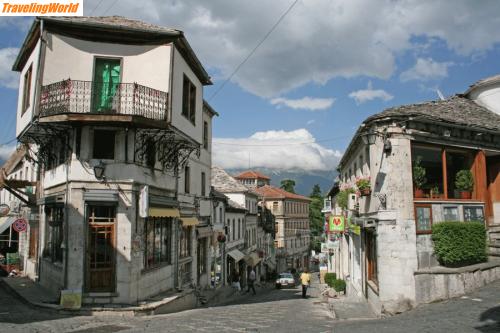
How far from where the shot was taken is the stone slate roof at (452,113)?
1381 cm

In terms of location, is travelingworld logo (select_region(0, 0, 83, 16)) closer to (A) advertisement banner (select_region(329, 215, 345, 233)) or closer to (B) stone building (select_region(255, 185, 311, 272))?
(A) advertisement banner (select_region(329, 215, 345, 233))

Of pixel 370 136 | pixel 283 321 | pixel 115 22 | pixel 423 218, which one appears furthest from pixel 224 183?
pixel 283 321

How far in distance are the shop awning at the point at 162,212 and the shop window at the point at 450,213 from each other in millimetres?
9868

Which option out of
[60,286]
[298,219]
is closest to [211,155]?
[60,286]

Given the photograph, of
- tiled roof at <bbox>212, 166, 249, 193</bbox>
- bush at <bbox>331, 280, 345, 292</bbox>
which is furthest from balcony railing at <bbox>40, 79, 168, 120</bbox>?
tiled roof at <bbox>212, 166, 249, 193</bbox>

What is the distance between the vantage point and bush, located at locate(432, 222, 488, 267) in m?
13.3

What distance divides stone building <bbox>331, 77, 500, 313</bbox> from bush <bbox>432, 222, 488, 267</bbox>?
28 cm

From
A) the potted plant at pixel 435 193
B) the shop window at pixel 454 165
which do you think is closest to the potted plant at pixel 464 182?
the shop window at pixel 454 165

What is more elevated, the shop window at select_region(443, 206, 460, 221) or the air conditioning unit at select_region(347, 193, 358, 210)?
the air conditioning unit at select_region(347, 193, 358, 210)

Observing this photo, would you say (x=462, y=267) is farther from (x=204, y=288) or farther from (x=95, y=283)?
(x=204, y=288)

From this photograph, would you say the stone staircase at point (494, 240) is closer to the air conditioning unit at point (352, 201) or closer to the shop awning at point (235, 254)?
the air conditioning unit at point (352, 201)

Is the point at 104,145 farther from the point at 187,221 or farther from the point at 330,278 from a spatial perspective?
the point at 330,278

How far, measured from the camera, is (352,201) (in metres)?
20.4

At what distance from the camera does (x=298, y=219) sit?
251ft
